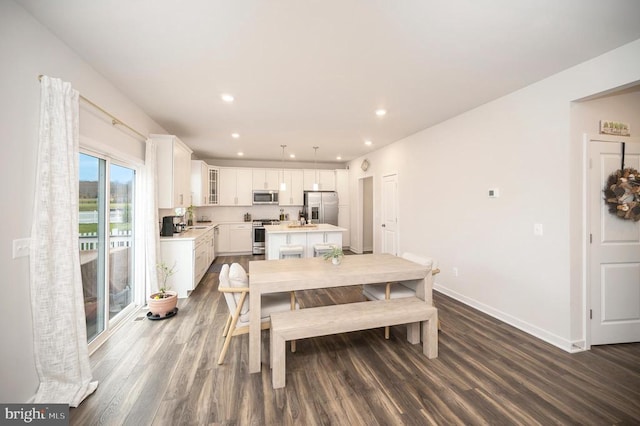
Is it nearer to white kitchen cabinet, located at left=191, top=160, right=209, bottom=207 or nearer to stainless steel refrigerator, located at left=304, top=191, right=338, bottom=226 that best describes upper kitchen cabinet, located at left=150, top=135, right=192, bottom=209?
white kitchen cabinet, located at left=191, top=160, right=209, bottom=207

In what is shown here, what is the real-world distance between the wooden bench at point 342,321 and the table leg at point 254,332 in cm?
14

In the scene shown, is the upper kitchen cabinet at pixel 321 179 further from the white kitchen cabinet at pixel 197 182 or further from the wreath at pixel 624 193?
the wreath at pixel 624 193

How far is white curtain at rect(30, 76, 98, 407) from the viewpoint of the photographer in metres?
1.78

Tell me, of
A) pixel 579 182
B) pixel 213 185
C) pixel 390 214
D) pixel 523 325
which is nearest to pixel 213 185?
pixel 213 185

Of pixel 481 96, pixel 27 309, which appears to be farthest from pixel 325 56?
pixel 27 309

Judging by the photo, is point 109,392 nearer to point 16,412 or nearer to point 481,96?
point 16,412

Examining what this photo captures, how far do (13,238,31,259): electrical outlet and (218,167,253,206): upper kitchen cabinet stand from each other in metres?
5.56

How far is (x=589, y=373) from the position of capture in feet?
7.23

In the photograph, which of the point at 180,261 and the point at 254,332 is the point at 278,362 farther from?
the point at 180,261

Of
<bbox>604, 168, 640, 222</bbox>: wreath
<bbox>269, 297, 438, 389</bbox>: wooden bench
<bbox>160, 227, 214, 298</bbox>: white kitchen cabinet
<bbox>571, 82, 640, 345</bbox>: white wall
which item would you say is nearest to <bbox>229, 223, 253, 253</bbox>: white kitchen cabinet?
<bbox>160, 227, 214, 298</bbox>: white kitchen cabinet

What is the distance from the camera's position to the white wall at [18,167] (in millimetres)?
1611

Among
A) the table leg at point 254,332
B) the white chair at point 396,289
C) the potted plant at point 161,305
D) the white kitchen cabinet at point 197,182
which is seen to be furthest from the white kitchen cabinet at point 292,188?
the table leg at point 254,332

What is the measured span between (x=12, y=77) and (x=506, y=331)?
4775 millimetres

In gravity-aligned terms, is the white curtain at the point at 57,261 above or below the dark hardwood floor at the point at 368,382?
above
